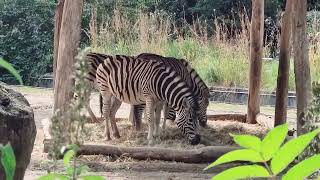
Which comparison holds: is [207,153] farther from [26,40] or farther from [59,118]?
[26,40]

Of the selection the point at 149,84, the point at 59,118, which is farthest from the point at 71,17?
the point at 59,118

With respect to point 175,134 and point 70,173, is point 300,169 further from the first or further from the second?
point 175,134

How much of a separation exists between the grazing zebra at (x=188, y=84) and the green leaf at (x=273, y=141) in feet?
31.9

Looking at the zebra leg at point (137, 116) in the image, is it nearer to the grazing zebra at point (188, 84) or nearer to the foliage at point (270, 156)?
the grazing zebra at point (188, 84)

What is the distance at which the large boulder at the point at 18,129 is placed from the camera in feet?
10.9

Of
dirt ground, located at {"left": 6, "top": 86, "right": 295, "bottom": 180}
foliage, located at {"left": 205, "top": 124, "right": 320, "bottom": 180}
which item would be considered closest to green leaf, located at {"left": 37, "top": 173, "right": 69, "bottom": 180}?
foliage, located at {"left": 205, "top": 124, "right": 320, "bottom": 180}

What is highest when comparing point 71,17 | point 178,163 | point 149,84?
point 71,17

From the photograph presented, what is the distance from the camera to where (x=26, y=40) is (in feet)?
77.3

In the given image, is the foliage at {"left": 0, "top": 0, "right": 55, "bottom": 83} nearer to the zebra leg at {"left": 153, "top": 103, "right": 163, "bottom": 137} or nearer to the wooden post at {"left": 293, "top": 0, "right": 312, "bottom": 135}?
the zebra leg at {"left": 153, "top": 103, "right": 163, "bottom": 137}

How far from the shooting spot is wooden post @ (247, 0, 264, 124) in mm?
11859

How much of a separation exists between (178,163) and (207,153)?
36 centimetres

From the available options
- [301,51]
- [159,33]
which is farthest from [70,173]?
[159,33]

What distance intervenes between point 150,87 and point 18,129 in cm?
655

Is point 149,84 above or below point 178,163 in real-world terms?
above
